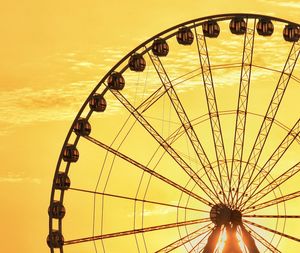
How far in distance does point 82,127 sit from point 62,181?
2886 mm

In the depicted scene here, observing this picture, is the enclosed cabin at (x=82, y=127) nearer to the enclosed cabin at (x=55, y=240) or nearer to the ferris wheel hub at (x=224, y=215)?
the enclosed cabin at (x=55, y=240)

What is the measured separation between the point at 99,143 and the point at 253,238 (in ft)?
29.9

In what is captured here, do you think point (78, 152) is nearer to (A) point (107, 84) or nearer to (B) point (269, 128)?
(A) point (107, 84)

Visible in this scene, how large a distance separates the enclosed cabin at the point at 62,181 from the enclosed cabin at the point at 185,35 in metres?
8.76

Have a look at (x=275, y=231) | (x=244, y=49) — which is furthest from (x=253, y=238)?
(x=244, y=49)

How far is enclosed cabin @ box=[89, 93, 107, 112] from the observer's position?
263ft

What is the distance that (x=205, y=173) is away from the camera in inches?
3007

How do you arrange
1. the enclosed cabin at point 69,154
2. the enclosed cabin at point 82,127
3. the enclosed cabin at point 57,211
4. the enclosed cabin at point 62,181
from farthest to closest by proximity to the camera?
the enclosed cabin at point 62,181, the enclosed cabin at point 57,211, the enclosed cabin at point 69,154, the enclosed cabin at point 82,127

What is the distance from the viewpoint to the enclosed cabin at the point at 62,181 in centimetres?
8069

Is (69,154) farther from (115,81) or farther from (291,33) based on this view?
(291,33)

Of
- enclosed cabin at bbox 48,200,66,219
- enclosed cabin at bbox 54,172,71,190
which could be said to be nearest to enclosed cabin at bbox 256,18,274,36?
enclosed cabin at bbox 54,172,71,190

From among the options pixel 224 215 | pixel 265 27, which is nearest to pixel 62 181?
pixel 224 215

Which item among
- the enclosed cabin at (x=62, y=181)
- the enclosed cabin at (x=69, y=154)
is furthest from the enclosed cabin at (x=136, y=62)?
the enclosed cabin at (x=62, y=181)

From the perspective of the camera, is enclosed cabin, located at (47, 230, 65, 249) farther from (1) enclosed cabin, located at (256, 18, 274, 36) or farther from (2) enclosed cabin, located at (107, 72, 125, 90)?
(1) enclosed cabin, located at (256, 18, 274, 36)
